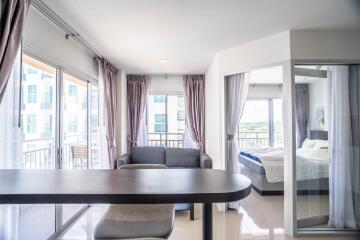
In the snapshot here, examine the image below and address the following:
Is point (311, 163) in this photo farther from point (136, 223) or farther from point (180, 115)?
point (180, 115)

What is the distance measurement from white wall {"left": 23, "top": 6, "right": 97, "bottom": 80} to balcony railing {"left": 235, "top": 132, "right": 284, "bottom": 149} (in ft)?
15.9

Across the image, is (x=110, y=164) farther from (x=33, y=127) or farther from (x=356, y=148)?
(x=356, y=148)

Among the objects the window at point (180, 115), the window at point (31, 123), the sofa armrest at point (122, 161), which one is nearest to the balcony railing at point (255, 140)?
the window at point (180, 115)

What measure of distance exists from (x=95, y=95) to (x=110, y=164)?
1.24m

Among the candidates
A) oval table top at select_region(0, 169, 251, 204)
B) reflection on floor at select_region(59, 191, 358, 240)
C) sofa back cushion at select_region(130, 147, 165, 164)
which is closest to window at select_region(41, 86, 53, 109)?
reflection on floor at select_region(59, 191, 358, 240)

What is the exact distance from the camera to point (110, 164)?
3949 millimetres

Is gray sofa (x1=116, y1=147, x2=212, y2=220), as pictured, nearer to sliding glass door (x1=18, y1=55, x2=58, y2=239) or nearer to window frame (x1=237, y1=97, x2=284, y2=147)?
sliding glass door (x1=18, y1=55, x2=58, y2=239)

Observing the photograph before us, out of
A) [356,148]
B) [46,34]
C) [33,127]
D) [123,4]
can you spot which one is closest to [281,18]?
[123,4]

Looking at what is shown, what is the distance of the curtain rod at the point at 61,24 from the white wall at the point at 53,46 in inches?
2.1

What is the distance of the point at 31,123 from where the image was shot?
2.31 m

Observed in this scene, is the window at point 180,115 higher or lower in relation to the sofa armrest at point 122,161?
higher

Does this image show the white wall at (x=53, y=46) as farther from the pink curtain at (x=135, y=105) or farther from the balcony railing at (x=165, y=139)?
the balcony railing at (x=165, y=139)

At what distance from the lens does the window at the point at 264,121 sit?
6.56m

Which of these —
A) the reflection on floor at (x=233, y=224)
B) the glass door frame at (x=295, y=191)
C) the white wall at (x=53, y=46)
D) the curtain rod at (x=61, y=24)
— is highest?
the curtain rod at (x=61, y=24)
